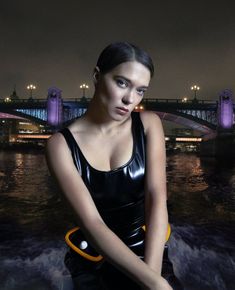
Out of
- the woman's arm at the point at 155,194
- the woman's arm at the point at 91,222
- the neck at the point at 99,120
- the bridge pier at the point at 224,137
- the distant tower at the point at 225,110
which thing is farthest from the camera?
the distant tower at the point at 225,110

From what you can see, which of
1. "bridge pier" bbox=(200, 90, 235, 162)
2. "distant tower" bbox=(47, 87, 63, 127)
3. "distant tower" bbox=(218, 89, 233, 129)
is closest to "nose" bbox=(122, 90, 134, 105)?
"bridge pier" bbox=(200, 90, 235, 162)

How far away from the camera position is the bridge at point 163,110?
Result: 213 feet

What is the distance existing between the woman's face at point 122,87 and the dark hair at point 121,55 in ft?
0.07

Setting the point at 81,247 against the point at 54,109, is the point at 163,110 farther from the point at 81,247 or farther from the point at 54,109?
the point at 81,247

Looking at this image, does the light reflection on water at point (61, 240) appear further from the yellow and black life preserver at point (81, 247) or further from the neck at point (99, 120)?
the neck at point (99, 120)

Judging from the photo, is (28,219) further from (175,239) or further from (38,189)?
(38,189)

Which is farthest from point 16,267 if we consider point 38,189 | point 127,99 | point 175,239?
point 38,189

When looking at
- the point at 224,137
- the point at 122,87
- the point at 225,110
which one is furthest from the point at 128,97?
the point at 225,110

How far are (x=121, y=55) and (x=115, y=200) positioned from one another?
76 centimetres

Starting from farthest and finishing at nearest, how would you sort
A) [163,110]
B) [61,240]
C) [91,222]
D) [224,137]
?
[163,110] → [224,137] → [61,240] → [91,222]

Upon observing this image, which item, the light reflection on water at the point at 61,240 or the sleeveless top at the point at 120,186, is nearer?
the sleeveless top at the point at 120,186

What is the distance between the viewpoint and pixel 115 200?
5.74ft

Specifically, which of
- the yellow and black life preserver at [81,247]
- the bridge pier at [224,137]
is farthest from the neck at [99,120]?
the bridge pier at [224,137]

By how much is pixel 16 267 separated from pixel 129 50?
12.7ft
